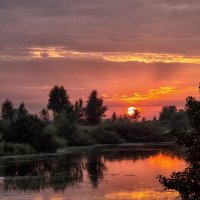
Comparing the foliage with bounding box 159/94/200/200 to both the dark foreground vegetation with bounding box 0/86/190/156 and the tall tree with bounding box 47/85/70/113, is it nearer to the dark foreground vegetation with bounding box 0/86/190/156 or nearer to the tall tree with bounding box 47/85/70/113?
the dark foreground vegetation with bounding box 0/86/190/156

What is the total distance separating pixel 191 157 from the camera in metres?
12.0

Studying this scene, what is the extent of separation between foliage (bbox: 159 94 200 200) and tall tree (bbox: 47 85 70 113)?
118789 millimetres

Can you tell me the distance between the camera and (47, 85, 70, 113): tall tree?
131 m

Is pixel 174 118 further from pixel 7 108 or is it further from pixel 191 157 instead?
pixel 191 157

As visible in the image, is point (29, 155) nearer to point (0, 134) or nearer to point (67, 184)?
point (0, 134)

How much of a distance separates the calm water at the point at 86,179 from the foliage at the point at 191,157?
16.2 metres

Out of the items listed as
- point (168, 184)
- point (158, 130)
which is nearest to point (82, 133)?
point (158, 130)

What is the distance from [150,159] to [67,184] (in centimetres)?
2231

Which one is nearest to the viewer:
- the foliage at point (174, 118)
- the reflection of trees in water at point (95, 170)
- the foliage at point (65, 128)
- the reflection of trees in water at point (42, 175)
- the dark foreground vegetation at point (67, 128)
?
the reflection of trees in water at point (42, 175)

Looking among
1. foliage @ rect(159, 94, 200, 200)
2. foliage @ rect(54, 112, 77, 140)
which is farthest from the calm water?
foliage @ rect(54, 112, 77, 140)

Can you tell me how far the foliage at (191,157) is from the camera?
11648mm

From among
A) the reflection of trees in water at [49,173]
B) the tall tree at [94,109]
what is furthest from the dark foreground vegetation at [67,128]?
the reflection of trees in water at [49,173]

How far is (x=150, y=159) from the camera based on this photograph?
55.7m

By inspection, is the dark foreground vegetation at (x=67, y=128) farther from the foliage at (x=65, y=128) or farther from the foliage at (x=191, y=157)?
the foliage at (x=191, y=157)
